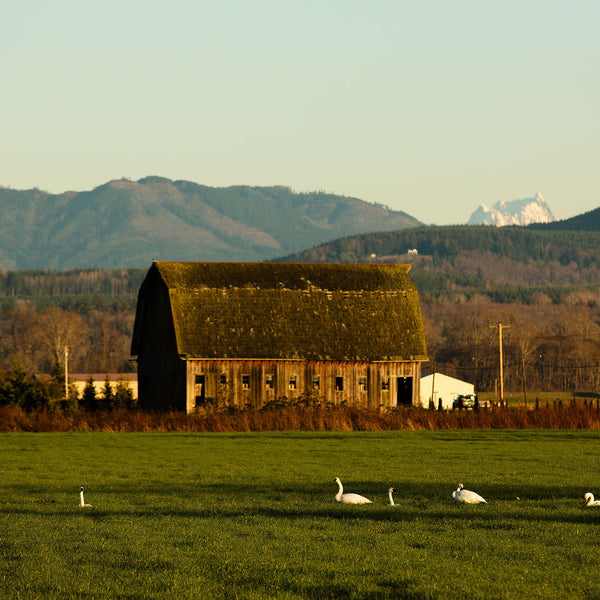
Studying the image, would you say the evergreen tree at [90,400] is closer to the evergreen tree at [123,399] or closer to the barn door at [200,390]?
the evergreen tree at [123,399]

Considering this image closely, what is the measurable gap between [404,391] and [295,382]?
7.16 metres

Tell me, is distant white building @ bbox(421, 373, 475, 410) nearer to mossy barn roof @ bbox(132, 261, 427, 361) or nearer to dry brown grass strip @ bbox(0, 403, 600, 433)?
mossy barn roof @ bbox(132, 261, 427, 361)

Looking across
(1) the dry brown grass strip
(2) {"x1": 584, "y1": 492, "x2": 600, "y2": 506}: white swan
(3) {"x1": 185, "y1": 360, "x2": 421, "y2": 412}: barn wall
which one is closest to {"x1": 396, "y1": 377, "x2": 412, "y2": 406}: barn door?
(3) {"x1": 185, "y1": 360, "x2": 421, "y2": 412}: barn wall

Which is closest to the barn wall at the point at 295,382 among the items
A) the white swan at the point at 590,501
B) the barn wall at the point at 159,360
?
the barn wall at the point at 159,360

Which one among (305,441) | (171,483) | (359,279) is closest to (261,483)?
(171,483)

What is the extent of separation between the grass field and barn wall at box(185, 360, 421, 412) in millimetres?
29212

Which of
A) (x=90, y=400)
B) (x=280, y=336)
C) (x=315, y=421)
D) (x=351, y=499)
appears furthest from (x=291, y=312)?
(x=351, y=499)

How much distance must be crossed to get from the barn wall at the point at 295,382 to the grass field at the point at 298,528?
29.2 metres

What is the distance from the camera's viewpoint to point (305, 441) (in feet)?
149

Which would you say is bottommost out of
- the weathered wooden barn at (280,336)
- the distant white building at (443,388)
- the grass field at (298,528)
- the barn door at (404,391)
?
the distant white building at (443,388)

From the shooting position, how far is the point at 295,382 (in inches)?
2645

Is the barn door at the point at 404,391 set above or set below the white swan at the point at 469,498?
above

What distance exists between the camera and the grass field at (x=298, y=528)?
13.5 metres

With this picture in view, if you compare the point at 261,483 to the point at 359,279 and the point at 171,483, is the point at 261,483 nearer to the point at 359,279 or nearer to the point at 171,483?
the point at 171,483
